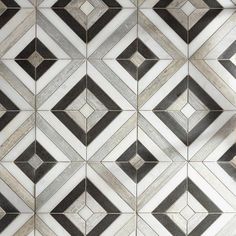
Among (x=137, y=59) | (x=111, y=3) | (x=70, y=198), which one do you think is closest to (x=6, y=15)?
(x=111, y=3)

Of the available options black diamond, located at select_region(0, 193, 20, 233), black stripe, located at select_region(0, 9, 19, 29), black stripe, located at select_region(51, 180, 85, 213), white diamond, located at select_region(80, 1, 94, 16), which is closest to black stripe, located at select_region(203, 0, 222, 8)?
white diamond, located at select_region(80, 1, 94, 16)

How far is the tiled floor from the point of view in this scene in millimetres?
1580

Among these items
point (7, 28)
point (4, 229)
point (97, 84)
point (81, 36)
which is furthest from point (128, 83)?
point (4, 229)

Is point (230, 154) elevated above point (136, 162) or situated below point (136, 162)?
below

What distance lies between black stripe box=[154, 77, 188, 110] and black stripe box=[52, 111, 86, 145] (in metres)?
0.33

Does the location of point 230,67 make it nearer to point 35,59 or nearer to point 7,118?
point 35,59

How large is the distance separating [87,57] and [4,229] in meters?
0.81

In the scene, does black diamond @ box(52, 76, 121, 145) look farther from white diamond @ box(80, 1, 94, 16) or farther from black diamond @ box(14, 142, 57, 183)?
white diamond @ box(80, 1, 94, 16)

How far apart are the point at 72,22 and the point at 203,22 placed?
56 centimetres

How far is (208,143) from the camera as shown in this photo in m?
1.58

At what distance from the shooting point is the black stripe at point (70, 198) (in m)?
1.58

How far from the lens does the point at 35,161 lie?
1.59m

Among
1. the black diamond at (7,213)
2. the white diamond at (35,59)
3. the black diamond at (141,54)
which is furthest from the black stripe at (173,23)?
the black diamond at (7,213)

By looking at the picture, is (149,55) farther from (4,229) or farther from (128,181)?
(4,229)
